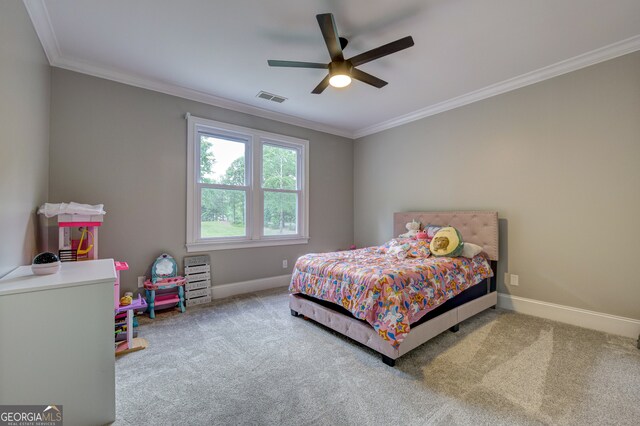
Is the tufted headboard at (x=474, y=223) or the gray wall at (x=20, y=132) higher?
the gray wall at (x=20, y=132)

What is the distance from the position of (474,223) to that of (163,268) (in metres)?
3.83

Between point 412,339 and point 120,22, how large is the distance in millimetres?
3488

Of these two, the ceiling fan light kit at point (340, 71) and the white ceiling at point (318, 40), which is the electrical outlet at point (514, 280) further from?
the ceiling fan light kit at point (340, 71)

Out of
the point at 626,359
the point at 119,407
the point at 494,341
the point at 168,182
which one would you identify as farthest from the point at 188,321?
the point at 626,359

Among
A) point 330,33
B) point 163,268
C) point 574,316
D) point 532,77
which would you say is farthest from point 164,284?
point 532,77

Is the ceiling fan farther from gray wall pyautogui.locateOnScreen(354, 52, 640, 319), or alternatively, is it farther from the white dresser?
the white dresser

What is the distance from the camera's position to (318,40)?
7.93ft

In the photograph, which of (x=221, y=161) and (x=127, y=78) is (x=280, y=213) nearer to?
(x=221, y=161)

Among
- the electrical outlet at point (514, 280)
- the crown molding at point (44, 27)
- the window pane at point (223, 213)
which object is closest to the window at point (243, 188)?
the window pane at point (223, 213)

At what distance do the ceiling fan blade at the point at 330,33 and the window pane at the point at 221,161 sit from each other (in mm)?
2141

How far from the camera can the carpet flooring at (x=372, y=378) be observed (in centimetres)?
154

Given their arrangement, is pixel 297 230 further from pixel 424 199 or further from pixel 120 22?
pixel 120 22

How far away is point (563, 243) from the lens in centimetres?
286

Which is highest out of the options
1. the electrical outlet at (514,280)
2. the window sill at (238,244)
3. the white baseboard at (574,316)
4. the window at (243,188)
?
the window at (243,188)
